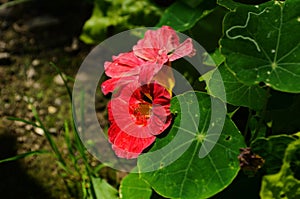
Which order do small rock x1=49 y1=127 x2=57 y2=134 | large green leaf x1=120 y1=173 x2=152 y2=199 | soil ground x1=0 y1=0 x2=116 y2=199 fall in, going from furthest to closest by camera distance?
small rock x1=49 y1=127 x2=57 y2=134 < soil ground x1=0 y1=0 x2=116 y2=199 < large green leaf x1=120 y1=173 x2=152 y2=199

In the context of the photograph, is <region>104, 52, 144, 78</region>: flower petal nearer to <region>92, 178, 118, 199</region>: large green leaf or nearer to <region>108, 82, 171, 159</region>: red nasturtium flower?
<region>108, 82, 171, 159</region>: red nasturtium flower

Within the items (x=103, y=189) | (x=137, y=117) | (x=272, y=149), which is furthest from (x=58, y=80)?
(x=272, y=149)

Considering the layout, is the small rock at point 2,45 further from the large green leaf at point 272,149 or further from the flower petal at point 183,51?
the large green leaf at point 272,149

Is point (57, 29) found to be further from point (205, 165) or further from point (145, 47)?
point (205, 165)

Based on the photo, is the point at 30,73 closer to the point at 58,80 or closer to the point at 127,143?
the point at 58,80

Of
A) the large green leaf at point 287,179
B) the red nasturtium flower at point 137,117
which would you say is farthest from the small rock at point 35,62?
the large green leaf at point 287,179

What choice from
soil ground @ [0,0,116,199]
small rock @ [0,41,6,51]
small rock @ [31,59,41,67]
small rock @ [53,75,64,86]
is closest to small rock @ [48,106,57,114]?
soil ground @ [0,0,116,199]
